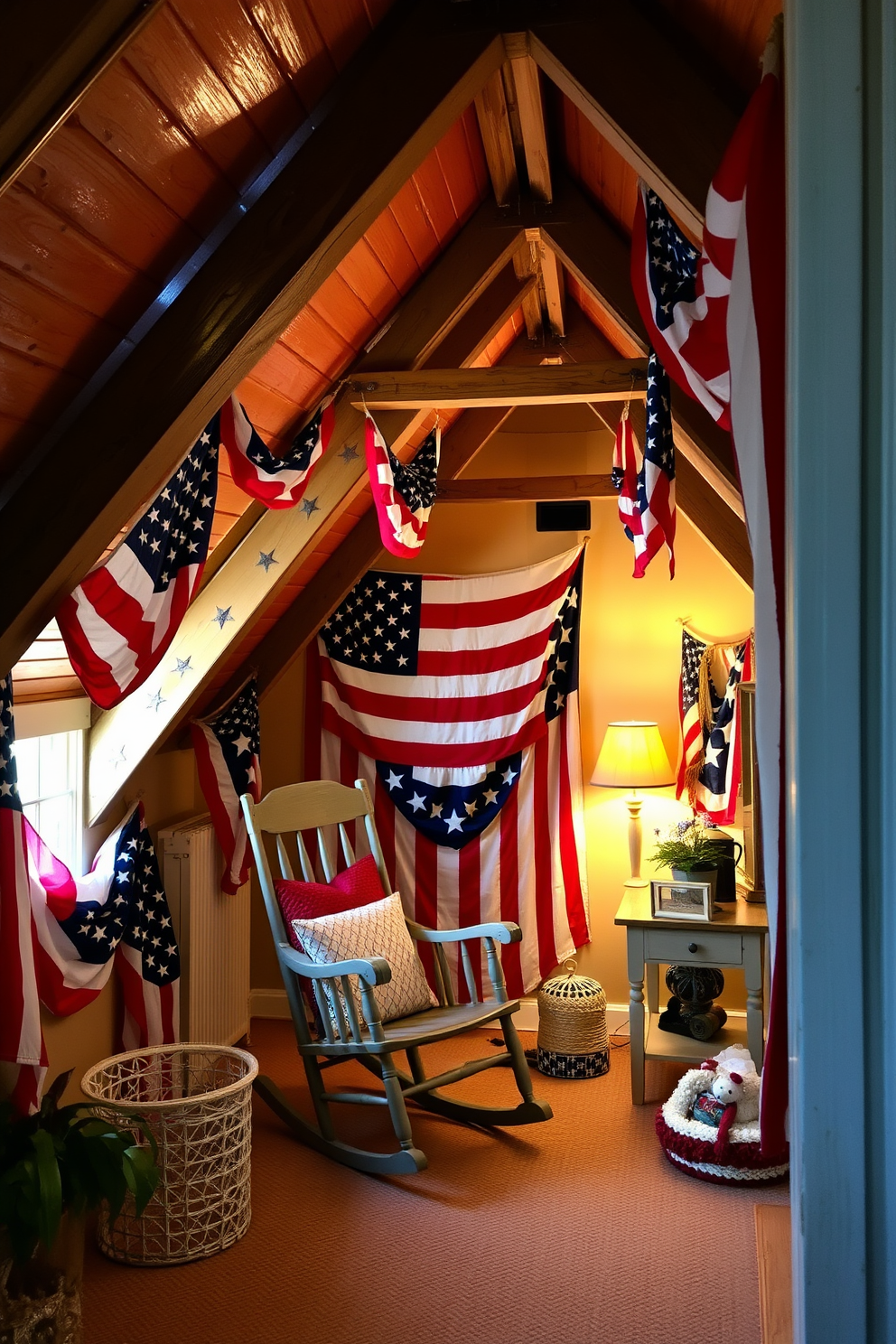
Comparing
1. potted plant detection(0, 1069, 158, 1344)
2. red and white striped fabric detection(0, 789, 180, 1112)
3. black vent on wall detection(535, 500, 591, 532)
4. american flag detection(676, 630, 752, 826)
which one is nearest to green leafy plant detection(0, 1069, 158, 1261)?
potted plant detection(0, 1069, 158, 1344)

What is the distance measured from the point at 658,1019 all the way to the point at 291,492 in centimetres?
230

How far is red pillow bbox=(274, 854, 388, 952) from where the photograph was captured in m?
3.22

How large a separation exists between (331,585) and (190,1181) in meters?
2.04

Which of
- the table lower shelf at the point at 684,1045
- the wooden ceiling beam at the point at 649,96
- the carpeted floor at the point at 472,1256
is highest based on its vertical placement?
the wooden ceiling beam at the point at 649,96

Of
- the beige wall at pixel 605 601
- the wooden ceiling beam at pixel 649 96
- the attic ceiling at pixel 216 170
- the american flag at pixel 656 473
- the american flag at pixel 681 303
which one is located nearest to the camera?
the attic ceiling at pixel 216 170

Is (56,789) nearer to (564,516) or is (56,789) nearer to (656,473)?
(656,473)

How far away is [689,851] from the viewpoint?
3453 millimetres

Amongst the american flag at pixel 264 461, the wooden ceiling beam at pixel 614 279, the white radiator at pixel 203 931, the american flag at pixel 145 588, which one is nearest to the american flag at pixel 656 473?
the wooden ceiling beam at pixel 614 279

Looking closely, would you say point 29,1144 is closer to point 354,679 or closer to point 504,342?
point 354,679

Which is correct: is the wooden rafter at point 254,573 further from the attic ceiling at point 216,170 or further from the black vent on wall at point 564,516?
the black vent on wall at point 564,516

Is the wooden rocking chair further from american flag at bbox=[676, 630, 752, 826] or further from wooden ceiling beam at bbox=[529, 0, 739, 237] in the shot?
wooden ceiling beam at bbox=[529, 0, 739, 237]

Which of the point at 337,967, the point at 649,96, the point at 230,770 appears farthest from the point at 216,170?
the point at 230,770

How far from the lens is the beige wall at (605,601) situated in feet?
13.1

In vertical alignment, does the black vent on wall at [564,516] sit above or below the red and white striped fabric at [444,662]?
above
